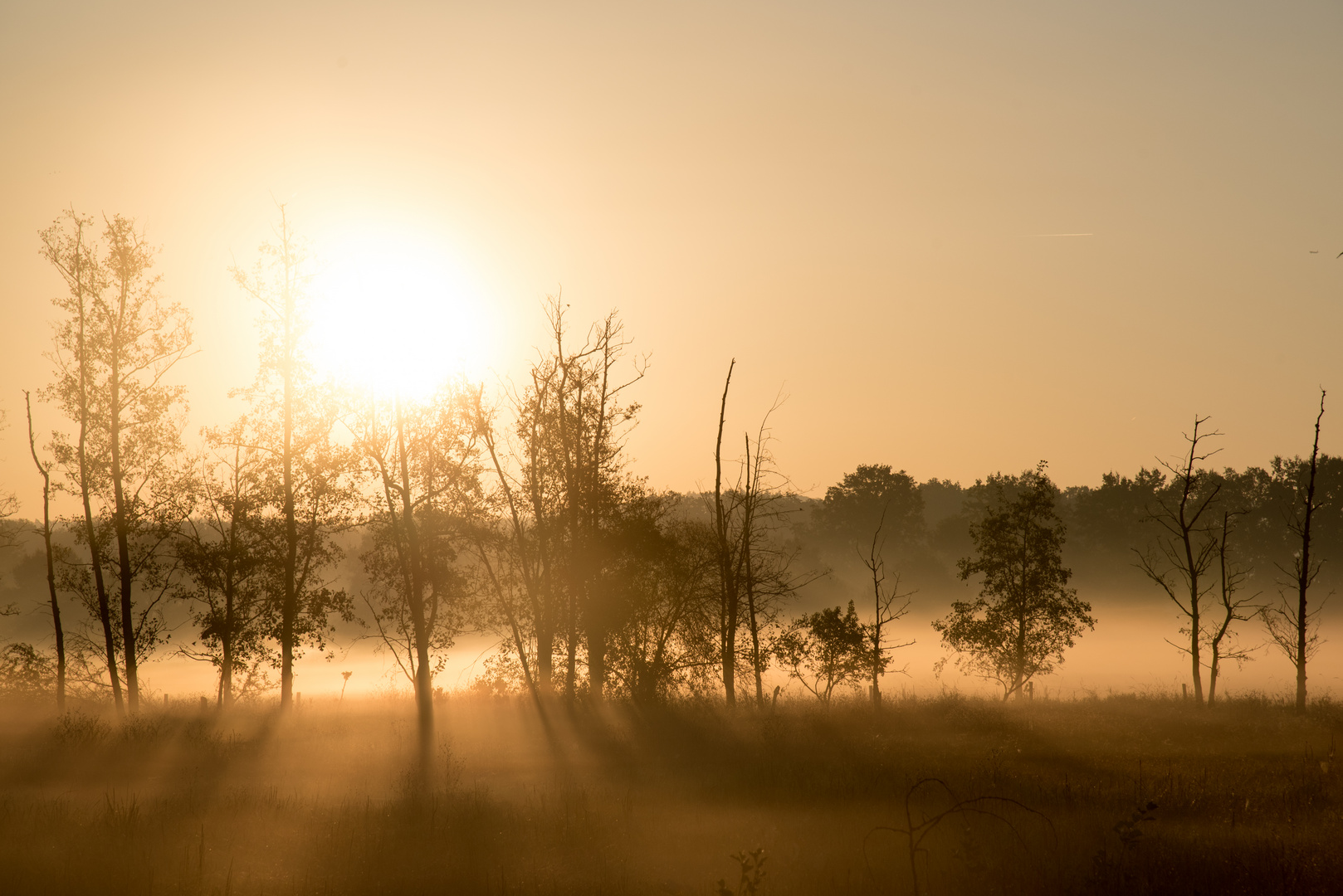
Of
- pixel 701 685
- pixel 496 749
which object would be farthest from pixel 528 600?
pixel 496 749

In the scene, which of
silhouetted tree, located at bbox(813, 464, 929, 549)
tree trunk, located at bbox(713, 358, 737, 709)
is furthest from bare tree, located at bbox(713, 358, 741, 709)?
silhouetted tree, located at bbox(813, 464, 929, 549)

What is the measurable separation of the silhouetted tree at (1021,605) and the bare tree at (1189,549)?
383 centimetres

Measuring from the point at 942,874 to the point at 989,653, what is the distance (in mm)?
28218

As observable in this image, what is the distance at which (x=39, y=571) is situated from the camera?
83.9 m

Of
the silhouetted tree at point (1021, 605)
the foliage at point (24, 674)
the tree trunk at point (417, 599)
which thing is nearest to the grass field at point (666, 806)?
the tree trunk at point (417, 599)

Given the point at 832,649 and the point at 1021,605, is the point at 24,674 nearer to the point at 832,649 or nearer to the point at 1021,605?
the point at 832,649

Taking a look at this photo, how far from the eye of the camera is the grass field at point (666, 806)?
1037 cm

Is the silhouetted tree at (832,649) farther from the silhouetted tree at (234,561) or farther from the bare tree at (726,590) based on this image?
the silhouetted tree at (234,561)

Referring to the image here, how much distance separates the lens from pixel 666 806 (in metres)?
13.8

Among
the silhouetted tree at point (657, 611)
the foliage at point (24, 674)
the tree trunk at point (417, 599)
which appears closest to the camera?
the tree trunk at point (417, 599)

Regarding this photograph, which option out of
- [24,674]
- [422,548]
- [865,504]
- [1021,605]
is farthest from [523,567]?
[865,504]

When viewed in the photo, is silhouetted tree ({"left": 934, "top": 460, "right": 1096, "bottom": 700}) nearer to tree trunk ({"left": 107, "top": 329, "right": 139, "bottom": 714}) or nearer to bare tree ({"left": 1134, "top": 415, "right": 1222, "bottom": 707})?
bare tree ({"left": 1134, "top": 415, "right": 1222, "bottom": 707})

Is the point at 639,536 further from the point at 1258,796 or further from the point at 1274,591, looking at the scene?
the point at 1274,591

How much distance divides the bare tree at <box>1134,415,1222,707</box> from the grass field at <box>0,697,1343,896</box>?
9.71 m
